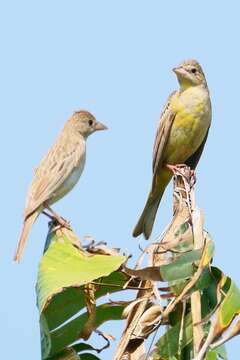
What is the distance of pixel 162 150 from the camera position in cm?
790

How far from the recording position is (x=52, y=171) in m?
6.59

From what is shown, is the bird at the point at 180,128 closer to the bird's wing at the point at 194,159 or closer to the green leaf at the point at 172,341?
the bird's wing at the point at 194,159

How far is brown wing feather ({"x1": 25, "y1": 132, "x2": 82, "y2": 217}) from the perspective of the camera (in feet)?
20.2

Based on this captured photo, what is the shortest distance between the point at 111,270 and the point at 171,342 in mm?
378

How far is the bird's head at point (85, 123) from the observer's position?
7.95 m

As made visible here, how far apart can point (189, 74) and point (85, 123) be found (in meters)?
1.07

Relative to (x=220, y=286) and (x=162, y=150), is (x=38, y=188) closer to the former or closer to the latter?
(x=162, y=150)

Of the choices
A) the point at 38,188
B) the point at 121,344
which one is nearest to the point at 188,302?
the point at 121,344

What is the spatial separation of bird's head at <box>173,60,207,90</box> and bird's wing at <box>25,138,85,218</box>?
1289 millimetres

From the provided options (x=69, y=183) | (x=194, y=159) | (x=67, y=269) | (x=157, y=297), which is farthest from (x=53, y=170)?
(x=157, y=297)

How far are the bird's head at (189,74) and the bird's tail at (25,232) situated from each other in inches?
99.2

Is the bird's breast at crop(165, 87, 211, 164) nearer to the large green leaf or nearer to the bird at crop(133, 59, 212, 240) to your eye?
the bird at crop(133, 59, 212, 240)

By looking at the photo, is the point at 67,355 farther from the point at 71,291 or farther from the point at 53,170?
the point at 53,170

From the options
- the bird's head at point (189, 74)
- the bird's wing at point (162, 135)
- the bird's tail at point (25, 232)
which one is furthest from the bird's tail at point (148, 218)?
the bird's tail at point (25, 232)
